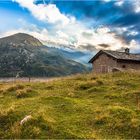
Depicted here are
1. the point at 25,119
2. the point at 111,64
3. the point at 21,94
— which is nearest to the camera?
the point at 25,119

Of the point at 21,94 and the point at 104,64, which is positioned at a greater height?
the point at 104,64

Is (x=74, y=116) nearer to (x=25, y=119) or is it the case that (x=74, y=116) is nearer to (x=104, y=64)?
(x=25, y=119)

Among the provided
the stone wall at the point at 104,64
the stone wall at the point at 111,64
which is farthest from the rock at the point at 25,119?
the stone wall at the point at 104,64

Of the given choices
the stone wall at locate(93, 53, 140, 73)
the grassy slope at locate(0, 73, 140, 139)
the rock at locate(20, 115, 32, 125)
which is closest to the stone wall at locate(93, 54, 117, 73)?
the stone wall at locate(93, 53, 140, 73)

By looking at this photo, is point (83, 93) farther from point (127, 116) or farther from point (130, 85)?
point (127, 116)

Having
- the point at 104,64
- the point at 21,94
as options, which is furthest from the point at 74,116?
the point at 104,64

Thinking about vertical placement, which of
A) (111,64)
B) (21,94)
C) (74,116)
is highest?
(111,64)

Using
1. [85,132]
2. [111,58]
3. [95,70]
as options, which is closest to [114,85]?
[85,132]

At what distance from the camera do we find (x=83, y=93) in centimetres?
2144

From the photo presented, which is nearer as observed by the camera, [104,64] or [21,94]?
[21,94]

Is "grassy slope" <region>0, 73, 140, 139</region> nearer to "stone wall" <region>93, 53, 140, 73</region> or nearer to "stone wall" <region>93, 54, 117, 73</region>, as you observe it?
"stone wall" <region>93, 53, 140, 73</region>

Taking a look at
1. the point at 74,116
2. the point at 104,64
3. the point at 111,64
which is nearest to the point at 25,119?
the point at 74,116

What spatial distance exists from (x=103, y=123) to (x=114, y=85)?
9.85 m

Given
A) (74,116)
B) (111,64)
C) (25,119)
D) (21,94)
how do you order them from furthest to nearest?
(111,64) → (21,94) → (74,116) → (25,119)
